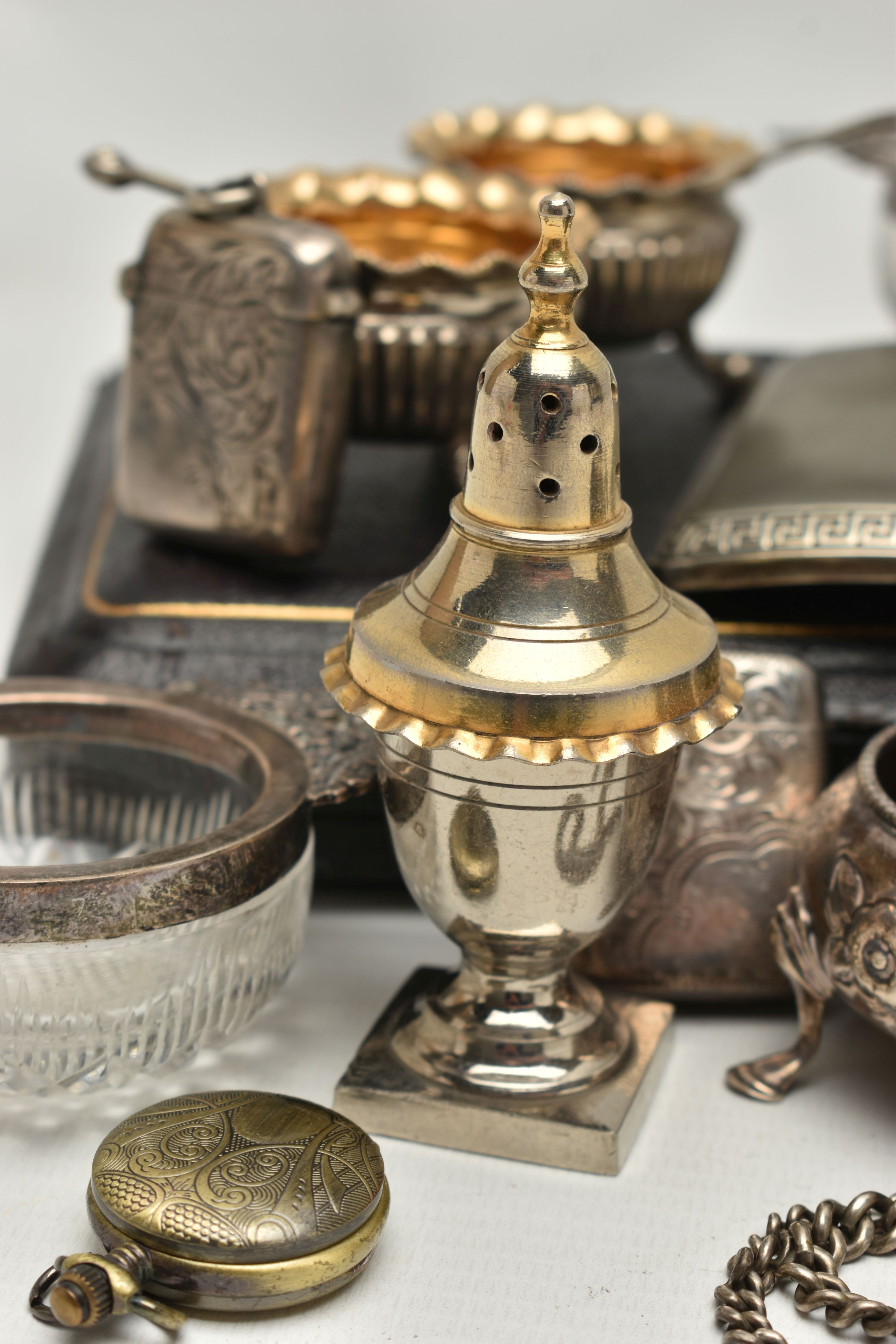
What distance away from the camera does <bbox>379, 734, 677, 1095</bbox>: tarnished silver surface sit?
3.46 ft

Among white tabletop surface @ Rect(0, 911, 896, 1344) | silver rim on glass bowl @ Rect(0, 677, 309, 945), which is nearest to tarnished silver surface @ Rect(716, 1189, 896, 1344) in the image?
white tabletop surface @ Rect(0, 911, 896, 1344)

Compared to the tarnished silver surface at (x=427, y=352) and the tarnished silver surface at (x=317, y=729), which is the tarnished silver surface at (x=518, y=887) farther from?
the tarnished silver surface at (x=427, y=352)

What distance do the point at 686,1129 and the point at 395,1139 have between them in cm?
20

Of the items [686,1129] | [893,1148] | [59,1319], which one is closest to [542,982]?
[686,1129]

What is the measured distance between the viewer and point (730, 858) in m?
1.27

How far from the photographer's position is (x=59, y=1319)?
0.96 metres

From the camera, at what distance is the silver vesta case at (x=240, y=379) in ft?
4.62

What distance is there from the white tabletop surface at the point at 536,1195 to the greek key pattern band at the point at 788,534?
0.36m

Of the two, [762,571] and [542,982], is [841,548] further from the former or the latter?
[542,982]

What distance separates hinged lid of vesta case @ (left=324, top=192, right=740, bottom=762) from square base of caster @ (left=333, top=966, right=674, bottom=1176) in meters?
0.28

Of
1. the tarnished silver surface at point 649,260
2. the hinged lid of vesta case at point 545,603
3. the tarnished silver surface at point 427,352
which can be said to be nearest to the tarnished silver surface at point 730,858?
the hinged lid of vesta case at point 545,603

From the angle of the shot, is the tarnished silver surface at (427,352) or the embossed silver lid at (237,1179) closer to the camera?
the embossed silver lid at (237,1179)

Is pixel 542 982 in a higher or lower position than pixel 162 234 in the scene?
lower

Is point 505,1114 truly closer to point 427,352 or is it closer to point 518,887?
point 518,887
